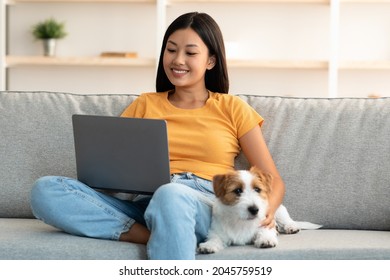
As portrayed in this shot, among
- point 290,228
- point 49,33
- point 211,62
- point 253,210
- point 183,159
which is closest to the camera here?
point 253,210

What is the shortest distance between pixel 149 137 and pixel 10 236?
0.52 m

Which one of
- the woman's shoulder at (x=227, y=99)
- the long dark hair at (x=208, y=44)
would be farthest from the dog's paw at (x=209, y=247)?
the long dark hair at (x=208, y=44)

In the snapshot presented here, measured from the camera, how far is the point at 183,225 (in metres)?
1.93

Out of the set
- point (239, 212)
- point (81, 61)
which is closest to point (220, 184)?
point (239, 212)

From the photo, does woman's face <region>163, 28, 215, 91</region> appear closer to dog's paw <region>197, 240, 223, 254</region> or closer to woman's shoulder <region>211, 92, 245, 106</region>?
woman's shoulder <region>211, 92, 245, 106</region>

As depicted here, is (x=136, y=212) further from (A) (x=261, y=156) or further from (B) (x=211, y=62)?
(B) (x=211, y=62)

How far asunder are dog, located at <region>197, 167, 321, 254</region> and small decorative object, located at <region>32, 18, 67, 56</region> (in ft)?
11.7

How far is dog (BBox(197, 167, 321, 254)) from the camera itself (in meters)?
2.01

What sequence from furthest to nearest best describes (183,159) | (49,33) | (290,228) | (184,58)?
(49,33) → (184,58) → (183,159) → (290,228)

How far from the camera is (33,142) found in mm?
2607

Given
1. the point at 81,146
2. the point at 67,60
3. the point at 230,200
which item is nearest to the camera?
the point at 230,200

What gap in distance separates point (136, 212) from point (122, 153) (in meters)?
0.27
